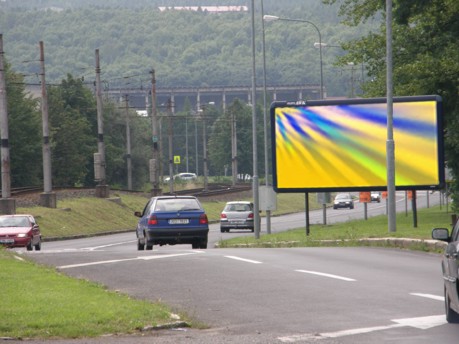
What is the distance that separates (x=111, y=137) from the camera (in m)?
121

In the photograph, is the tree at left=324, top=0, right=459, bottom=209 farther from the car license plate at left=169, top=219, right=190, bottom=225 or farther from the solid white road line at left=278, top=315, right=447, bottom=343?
the solid white road line at left=278, top=315, right=447, bottom=343

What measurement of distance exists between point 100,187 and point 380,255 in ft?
186

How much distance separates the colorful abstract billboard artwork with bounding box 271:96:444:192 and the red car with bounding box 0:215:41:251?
849cm

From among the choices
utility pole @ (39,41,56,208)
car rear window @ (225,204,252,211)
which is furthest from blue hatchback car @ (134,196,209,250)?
car rear window @ (225,204,252,211)

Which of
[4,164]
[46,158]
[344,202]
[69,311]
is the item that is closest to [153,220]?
[69,311]

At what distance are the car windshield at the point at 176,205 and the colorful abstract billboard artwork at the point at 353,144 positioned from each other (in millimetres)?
8073

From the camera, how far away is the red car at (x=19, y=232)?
43500 millimetres

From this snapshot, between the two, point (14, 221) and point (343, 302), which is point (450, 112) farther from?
point (343, 302)

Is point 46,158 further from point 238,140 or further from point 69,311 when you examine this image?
point 238,140

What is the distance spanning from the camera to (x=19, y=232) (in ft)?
144

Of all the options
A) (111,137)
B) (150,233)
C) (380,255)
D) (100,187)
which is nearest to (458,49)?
(150,233)

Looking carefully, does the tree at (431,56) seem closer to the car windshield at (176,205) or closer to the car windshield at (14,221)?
the car windshield at (176,205)

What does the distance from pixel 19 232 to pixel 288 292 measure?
2804cm

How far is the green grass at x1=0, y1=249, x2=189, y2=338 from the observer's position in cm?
1291
